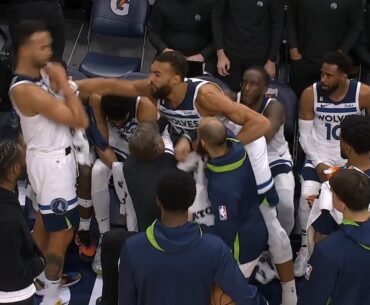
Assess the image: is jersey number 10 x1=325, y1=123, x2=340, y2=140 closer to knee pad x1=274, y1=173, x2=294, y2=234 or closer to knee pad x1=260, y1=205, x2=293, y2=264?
Result: knee pad x1=274, y1=173, x2=294, y2=234

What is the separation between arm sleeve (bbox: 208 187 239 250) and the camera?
12.0 feet

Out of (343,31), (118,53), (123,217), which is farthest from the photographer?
(118,53)

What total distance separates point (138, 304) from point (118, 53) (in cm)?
472

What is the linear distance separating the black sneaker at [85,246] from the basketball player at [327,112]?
161 centimetres

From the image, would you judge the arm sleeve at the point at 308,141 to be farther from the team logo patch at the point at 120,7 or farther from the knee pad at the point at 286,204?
the team logo patch at the point at 120,7

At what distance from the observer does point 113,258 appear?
12.0 feet

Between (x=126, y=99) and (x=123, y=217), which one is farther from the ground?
(x=126, y=99)

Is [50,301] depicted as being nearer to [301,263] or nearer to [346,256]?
[301,263]

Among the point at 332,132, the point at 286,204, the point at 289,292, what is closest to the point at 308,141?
the point at 332,132

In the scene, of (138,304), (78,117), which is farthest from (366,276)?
(78,117)

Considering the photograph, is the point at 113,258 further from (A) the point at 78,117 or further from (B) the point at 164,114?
(B) the point at 164,114

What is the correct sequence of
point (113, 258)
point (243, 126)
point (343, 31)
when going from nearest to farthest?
point (113, 258), point (243, 126), point (343, 31)

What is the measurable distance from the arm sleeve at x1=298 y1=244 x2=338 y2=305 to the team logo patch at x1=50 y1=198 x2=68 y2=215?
1713mm

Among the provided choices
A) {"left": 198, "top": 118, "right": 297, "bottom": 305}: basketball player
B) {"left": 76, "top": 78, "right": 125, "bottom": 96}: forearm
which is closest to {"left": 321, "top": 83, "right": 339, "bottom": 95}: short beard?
{"left": 198, "top": 118, "right": 297, "bottom": 305}: basketball player
